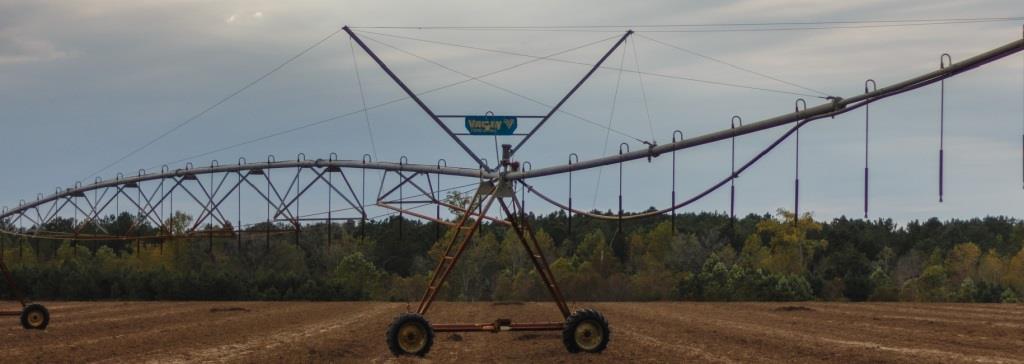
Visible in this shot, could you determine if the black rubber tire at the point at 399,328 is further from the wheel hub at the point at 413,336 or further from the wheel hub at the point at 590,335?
the wheel hub at the point at 590,335

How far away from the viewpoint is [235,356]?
3334 cm

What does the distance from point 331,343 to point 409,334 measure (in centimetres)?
905

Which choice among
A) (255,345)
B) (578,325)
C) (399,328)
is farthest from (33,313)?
→ (578,325)

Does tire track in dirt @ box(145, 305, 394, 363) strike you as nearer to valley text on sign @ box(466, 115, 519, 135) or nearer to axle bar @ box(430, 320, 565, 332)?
axle bar @ box(430, 320, 565, 332)

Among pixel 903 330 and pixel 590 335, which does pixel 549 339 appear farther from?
pixel 903 330

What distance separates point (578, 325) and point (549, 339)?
23.5 feet

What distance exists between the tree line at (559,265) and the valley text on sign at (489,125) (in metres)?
68.4

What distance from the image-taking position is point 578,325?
101 feet

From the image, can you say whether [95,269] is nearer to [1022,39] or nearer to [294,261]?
[294,261]

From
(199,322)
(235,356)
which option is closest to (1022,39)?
(235,356)

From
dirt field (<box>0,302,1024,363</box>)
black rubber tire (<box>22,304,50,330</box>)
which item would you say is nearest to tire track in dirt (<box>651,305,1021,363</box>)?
dirt field (<box>0,302,1024,363</box>)

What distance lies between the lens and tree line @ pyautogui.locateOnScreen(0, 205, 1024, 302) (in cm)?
11531

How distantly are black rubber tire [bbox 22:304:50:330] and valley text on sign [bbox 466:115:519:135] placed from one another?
75.6 feet

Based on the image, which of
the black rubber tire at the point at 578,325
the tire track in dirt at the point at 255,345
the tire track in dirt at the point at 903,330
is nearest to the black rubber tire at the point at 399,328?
the black rubber tire at the point at 578,325
